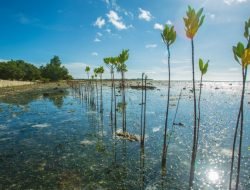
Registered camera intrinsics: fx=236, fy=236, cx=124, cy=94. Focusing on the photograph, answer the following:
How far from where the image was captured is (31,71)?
10700cm

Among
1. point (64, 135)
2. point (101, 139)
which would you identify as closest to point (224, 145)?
point (101, 139)

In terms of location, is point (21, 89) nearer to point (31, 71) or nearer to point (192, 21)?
point (31, 71)

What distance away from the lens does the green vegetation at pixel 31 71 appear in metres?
92.2

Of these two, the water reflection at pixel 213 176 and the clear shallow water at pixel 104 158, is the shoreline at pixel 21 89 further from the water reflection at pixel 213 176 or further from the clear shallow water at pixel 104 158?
the water reflection at pixel 213 176

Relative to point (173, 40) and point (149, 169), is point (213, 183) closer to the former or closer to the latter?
point (149, 169)

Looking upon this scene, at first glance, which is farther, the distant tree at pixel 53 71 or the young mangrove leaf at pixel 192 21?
the distant tree at pixel 53 71

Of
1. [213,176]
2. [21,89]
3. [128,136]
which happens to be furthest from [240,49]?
[21,89]

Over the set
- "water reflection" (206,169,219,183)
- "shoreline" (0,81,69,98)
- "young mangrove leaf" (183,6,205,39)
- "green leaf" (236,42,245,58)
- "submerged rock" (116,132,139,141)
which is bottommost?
"water reflection" (206,169,219,183)

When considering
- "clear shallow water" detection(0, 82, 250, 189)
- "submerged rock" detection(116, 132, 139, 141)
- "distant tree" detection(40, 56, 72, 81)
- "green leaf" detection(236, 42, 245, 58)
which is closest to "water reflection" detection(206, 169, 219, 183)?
"clear shallow water" detection(0, 82, 250, 189)

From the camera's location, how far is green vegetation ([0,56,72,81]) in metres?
92.2

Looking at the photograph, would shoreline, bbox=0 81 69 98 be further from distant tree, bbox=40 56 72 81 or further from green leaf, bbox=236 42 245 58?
green leaf, bbox=236 42 245 58

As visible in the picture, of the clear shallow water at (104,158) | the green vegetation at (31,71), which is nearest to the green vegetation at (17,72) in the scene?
the green vegetation at (31,71)

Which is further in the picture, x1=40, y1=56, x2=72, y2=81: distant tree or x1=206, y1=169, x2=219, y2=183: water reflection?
x1=40, y1=56, x2=72, y2=81: distant tree

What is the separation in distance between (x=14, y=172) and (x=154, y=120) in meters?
17.8
